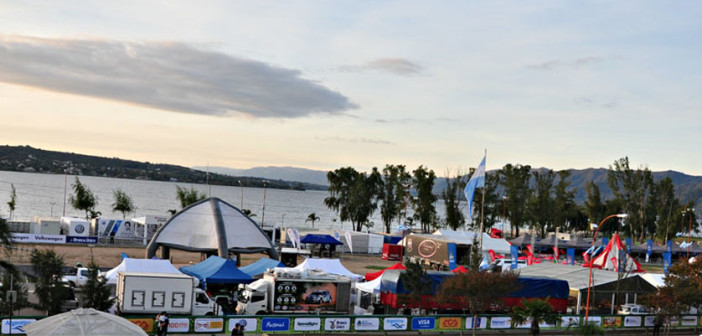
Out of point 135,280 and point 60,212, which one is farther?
point 60,212

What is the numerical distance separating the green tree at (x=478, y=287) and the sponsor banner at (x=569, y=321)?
166 inches

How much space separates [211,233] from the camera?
4266 cm

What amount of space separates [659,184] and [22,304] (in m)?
107

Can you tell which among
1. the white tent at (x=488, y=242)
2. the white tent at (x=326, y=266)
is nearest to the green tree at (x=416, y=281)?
the white tent at (x=326, y=266)

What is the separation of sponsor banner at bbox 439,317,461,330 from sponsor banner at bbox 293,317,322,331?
219 inches

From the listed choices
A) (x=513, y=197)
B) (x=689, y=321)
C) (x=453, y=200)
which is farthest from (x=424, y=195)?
(x=689, y=321)

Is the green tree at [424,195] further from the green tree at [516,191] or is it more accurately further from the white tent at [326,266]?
the white tent at [326,266]

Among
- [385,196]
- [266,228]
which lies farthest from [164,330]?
[385,196]

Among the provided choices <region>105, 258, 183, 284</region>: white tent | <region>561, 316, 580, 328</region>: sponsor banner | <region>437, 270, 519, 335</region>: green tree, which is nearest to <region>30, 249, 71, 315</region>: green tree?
<region>105, 258, 183, 284</region>: white tent

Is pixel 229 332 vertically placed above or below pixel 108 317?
below

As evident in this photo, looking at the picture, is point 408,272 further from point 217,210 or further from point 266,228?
point 266,228

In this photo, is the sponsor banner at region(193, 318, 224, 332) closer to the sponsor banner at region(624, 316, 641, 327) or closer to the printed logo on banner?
the printed logo on banner

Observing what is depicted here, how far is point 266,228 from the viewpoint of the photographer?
67.2 metres

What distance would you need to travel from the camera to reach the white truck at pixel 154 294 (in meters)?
25.8
